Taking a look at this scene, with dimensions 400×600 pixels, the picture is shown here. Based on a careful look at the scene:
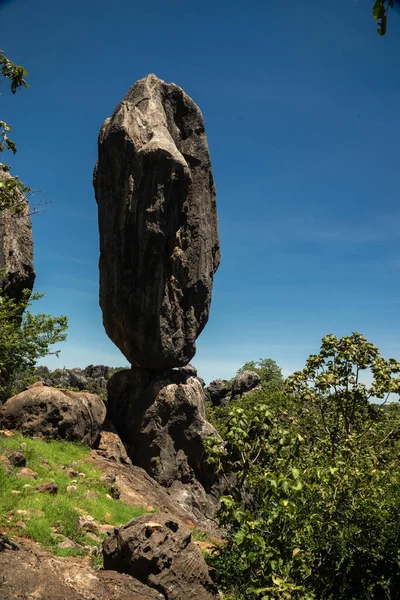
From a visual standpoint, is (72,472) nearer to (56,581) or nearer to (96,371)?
(56,581)

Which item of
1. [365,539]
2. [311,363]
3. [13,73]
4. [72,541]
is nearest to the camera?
[13,73]

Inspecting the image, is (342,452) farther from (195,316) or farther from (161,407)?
(195,316)

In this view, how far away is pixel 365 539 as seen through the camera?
8320 mm

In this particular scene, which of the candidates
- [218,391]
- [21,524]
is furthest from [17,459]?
[218,391]

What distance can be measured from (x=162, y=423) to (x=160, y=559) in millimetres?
14072

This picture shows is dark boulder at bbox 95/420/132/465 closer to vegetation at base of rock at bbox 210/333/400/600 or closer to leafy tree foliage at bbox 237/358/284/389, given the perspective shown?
vegetation at base of rock at bbox 210/333/400/600

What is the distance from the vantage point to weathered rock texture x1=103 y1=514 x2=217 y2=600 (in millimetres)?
9109

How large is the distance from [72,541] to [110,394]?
13.9m

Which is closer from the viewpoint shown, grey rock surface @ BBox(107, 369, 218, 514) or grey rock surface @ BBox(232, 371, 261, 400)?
grey rock surface @ BBox(107, 369, 218, 514)

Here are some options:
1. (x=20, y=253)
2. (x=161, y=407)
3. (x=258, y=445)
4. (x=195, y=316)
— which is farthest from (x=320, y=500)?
(x=20, y=253)

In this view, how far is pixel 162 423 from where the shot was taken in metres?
23.2

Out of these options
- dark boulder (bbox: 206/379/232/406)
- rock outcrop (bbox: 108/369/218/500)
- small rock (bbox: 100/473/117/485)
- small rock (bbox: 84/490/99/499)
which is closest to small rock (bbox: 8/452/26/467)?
small rock (bbox: 84/490/99/499)

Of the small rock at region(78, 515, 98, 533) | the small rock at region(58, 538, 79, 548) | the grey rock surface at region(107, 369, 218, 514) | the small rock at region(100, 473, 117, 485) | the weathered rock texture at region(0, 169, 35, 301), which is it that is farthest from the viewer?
the weathered rock texture at region(0, 169, 35, 301)

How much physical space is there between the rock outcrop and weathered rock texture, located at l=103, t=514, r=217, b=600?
1287 cm
